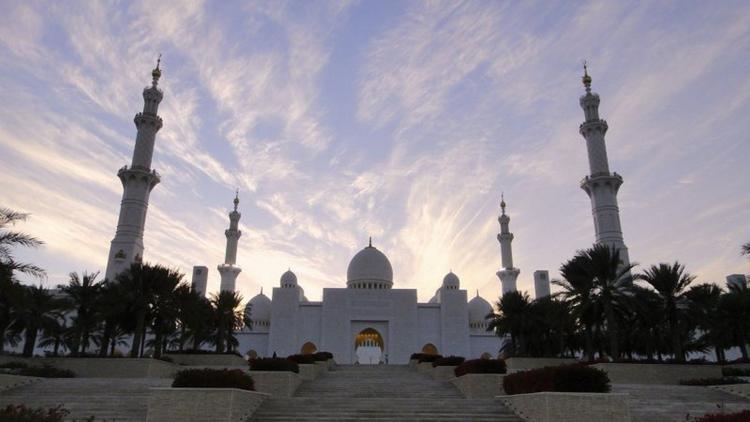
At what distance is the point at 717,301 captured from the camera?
95.8 ft

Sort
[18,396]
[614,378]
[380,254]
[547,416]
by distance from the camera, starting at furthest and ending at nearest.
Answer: [380,254] < [614,378] < [18,396] < [547,416]

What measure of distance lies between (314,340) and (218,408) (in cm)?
3933

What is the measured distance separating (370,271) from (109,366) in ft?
106

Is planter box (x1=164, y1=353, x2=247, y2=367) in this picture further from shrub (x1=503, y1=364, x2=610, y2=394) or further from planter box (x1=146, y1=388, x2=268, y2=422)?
shrub (x1=503, y1=364, x2=610, y2=394)

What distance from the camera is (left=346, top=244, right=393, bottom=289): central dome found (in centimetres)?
5538

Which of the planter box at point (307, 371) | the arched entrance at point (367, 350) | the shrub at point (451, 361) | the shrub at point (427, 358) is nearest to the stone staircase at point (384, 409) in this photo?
the planter box at point (307, 371)

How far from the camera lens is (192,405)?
1271 centimetres

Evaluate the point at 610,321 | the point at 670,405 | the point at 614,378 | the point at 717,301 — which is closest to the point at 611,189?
the point at 717,301

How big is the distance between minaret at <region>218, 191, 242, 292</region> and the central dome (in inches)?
511

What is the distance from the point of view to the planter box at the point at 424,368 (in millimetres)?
28123

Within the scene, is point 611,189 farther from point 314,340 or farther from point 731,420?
point 731,420

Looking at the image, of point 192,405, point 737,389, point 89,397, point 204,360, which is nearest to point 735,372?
point 737,389

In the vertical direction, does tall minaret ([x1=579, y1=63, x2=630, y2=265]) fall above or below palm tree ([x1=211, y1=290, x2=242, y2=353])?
above

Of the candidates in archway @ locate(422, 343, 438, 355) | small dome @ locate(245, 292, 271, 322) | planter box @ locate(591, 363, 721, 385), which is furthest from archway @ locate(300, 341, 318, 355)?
planter box @ locate(591, 363, 721, 385)
